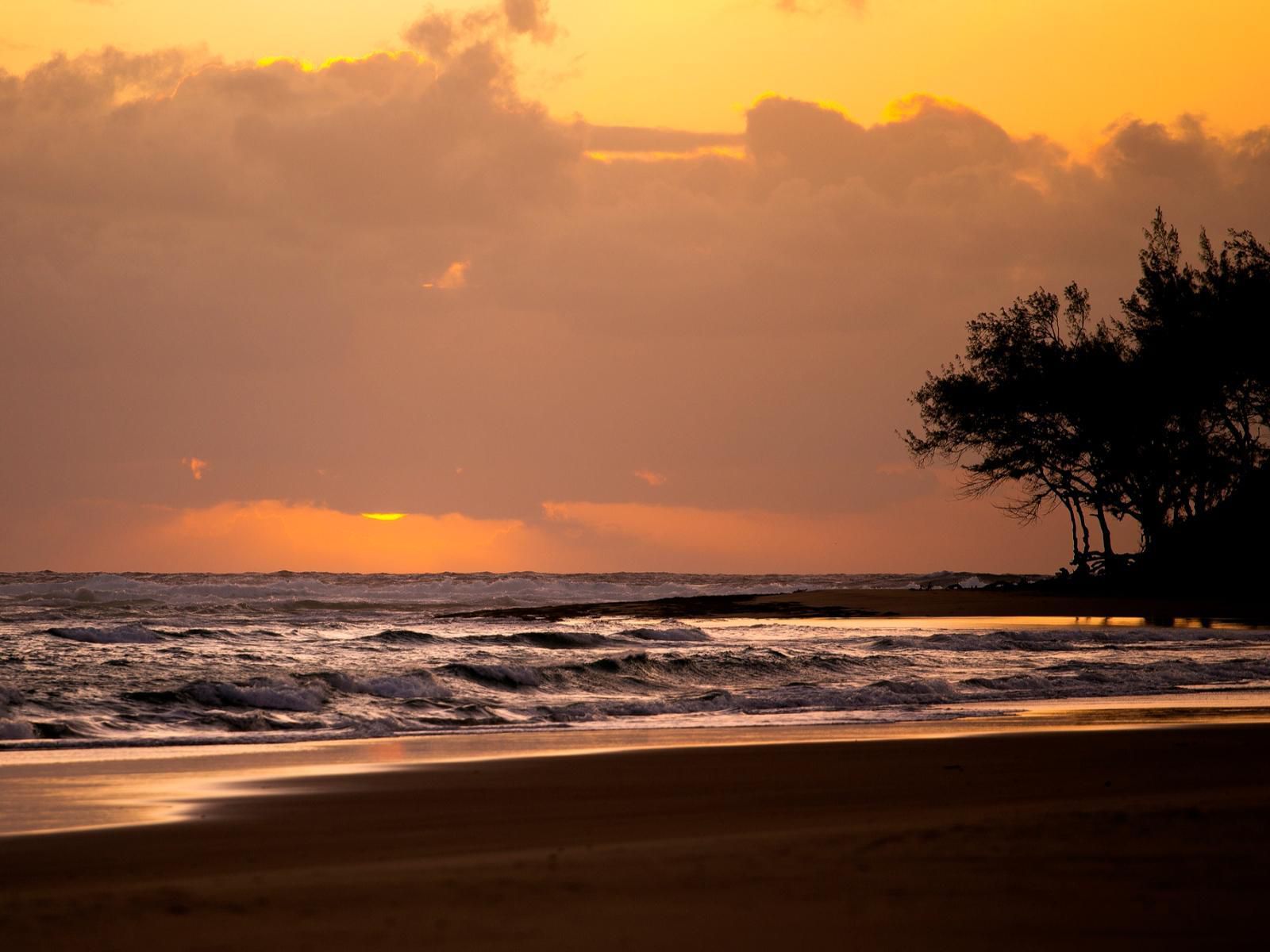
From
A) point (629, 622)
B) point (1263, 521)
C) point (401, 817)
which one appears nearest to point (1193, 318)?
point (1263, 521)

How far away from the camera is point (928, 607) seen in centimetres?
3769

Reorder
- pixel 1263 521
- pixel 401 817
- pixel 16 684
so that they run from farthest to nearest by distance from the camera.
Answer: pixel 1263 521
pixel 16 684
pixel 401 817

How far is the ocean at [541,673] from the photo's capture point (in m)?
13.7

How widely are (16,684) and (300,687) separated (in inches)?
115

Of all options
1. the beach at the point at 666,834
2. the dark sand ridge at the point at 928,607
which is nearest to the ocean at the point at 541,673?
the beach at the point at 666,834

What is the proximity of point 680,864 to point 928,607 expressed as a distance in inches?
1293

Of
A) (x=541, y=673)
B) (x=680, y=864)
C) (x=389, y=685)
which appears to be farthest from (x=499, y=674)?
(x=680, y=864)

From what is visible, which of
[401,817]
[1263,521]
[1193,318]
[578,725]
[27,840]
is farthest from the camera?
[1193,318]

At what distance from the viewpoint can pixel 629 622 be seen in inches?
1221

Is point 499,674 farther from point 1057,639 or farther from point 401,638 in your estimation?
point 1057,639

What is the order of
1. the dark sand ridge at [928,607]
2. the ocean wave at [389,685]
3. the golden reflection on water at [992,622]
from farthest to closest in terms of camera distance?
the dark sand ridge at [928,607]
the golden reflection on water at [992,622]
the ocean wave at [389,685]

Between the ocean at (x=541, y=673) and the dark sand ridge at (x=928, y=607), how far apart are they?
403cm

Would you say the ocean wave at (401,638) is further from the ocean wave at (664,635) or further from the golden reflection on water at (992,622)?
the golden reflection on water at (992,622)

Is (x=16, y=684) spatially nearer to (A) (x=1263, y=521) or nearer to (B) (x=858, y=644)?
(B) (x=858, y=644)
